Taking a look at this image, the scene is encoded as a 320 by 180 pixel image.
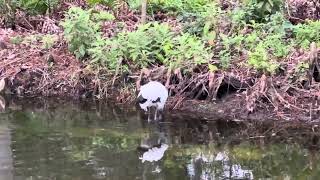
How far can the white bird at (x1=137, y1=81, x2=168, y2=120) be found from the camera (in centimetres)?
834

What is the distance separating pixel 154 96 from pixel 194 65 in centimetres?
109

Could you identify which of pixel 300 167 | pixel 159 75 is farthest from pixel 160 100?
pixel 300 167

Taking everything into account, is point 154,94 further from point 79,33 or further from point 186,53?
point 79,33

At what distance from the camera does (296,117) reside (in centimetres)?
832

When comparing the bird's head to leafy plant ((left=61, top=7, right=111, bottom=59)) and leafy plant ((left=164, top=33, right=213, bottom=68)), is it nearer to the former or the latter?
leafy plant ((left=164, top=33, right=213, bottom=68))

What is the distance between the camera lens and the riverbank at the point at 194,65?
866 centimetres

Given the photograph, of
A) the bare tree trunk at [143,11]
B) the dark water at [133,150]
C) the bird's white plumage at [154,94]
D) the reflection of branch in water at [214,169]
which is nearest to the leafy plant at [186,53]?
the bird's white plumage at [154,94]

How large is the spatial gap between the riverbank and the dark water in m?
0.65

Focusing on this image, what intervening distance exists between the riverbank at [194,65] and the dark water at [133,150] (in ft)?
2.14

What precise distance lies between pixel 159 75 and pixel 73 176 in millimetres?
3325

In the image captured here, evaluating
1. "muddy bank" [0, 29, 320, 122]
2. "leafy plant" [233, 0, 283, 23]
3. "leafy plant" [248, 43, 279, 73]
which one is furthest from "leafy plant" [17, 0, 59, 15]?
"leafy plant" [248, 43, 279, 73]

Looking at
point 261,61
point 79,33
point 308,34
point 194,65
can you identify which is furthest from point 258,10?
point 79,33

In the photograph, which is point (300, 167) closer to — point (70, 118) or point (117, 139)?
point (117, 139)

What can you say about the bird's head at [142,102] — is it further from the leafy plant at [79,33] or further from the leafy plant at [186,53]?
the leafy plant at [79,33]
